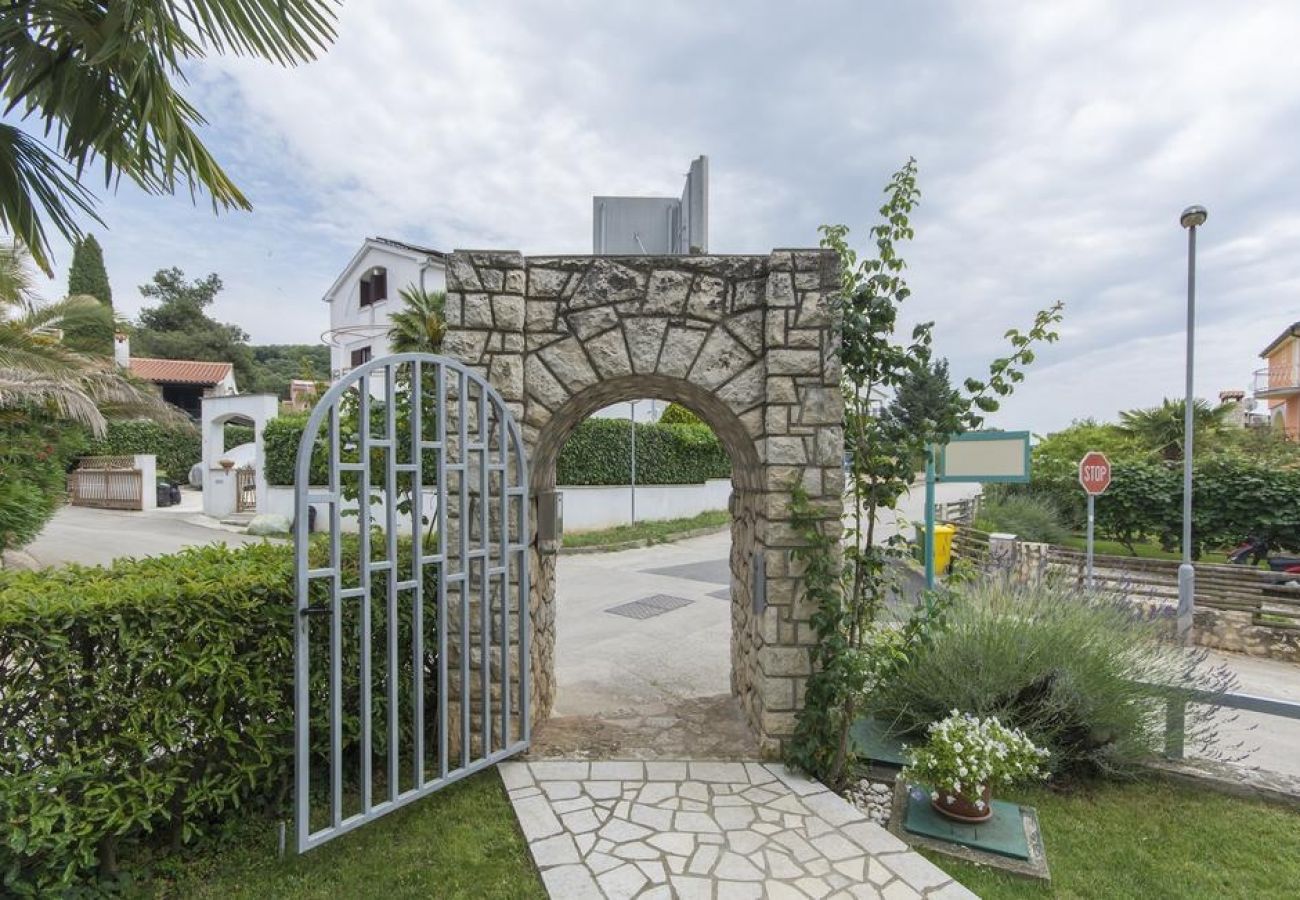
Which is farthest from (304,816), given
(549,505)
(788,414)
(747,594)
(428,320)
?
(428,320)

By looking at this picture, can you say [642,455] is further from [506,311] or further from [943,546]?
[506,311]

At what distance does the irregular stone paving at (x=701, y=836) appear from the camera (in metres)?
2.78

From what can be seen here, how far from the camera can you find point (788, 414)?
3701mm

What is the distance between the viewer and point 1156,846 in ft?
10.5

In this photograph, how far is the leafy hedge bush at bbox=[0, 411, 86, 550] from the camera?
7293 mm

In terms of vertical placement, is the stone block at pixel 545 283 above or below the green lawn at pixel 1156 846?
above

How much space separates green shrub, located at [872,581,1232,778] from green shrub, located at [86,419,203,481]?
24.0 meters

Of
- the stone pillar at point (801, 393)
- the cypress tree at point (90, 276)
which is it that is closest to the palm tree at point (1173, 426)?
the stone pillar at point (801, 393)

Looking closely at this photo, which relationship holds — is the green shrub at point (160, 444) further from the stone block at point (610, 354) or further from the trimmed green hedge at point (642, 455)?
the stone block at point (610, 354)

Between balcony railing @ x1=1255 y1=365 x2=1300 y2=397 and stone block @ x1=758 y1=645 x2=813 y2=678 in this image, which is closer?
stone block @ x1=758 y1=645 x2=813 y2=678

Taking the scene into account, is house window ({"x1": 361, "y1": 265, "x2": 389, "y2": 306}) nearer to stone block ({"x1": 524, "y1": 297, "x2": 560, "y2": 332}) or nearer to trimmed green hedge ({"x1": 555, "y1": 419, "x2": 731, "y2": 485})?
trimmed green hedge ({"x1": 555, "y1": 419, "x2": 731, "y2": 485})

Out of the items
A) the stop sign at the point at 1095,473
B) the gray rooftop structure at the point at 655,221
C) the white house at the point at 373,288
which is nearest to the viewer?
the gray rooftop structure at the point at 655,221

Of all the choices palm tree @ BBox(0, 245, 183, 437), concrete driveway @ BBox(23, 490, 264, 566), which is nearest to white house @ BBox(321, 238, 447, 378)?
concrete driveway @ BBox(23, 490, 264, 566)

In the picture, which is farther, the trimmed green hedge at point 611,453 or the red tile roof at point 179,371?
the red tile roof at point 179,371
